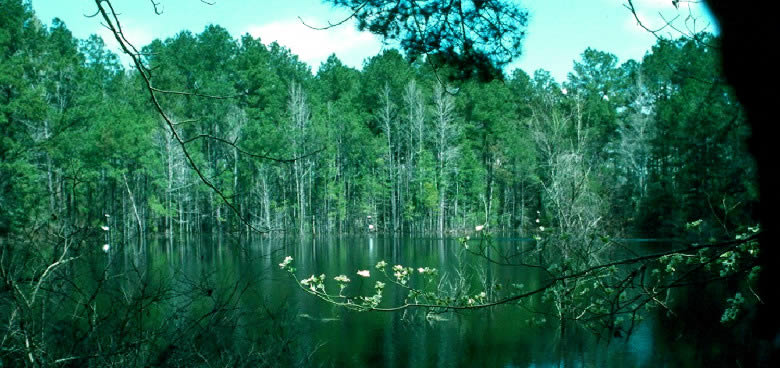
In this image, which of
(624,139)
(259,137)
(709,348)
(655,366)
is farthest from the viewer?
(624,139)

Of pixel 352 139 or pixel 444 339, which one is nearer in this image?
pixel 444 339

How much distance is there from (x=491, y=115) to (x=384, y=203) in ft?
36.2

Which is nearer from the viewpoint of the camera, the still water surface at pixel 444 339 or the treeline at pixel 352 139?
the still water surface at pixel 444 339

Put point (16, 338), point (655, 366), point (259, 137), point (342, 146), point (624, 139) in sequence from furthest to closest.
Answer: point (342, 146) < point (624, 139) < point (259, 137) < point (655, 366) < point (16, 338)

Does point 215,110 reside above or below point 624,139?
above

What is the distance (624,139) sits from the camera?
147 feet

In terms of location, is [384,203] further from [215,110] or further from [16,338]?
[16,338]

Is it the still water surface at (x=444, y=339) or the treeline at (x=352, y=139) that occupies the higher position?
the treeline at (x=352, y=139)

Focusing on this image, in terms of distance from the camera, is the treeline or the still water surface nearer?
the still water surface

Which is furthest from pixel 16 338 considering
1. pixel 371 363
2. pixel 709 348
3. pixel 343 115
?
pixel 343 115

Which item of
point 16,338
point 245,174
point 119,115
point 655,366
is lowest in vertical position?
point 655,366

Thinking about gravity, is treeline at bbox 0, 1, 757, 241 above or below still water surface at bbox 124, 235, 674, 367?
above

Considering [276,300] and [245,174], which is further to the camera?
[245,174]

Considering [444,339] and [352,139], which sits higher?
[352,139]
